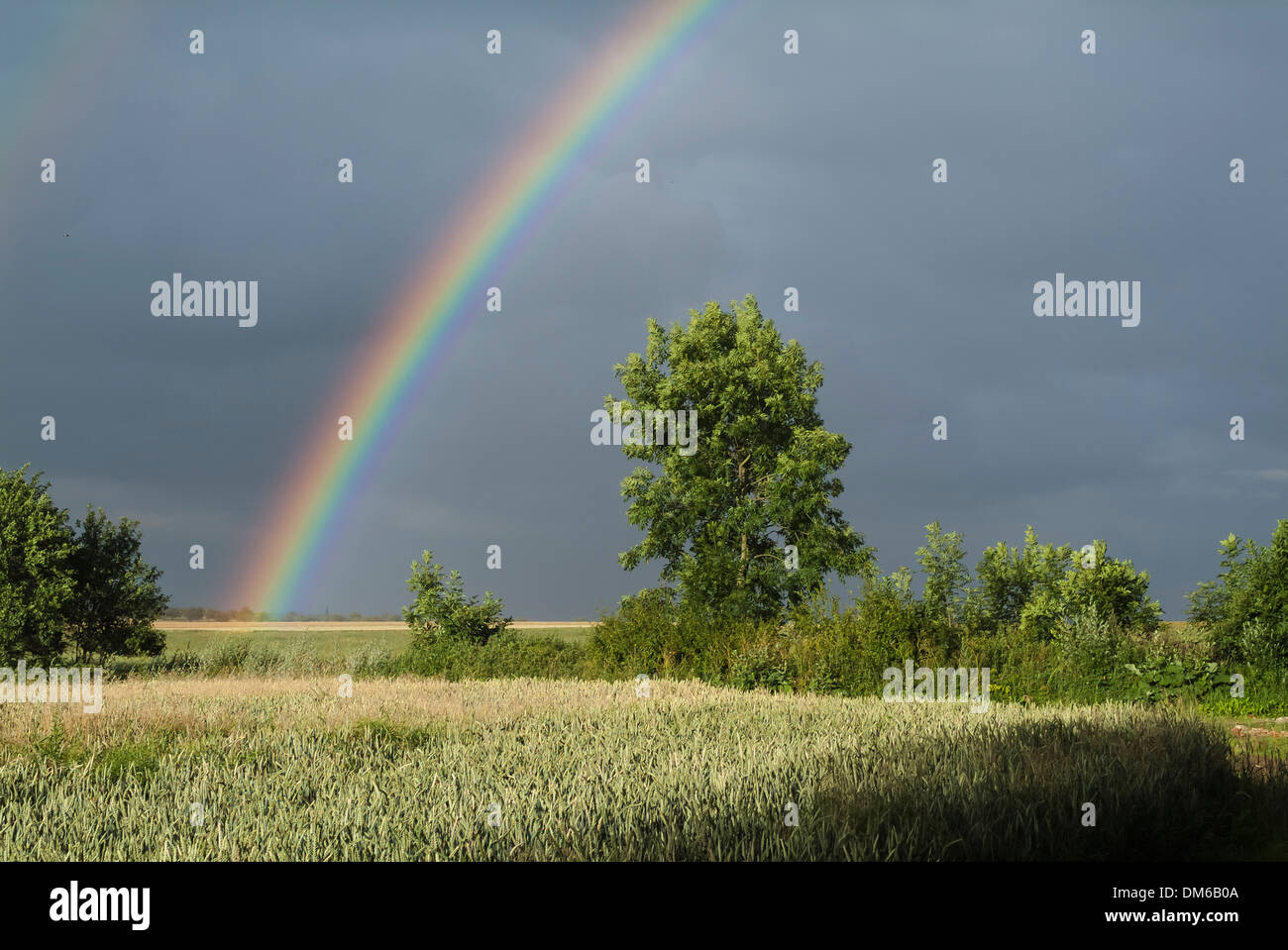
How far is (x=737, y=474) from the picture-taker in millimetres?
34000

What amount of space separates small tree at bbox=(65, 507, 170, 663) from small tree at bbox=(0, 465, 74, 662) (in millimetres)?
690

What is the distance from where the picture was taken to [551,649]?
1171 inches

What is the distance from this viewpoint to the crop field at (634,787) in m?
6.59

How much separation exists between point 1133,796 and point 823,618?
610 inches

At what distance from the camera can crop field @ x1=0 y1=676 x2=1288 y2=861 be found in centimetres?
659

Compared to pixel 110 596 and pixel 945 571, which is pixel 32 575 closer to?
pixel 110 596

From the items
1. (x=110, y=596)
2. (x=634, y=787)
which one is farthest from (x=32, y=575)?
(x=634, y=787)

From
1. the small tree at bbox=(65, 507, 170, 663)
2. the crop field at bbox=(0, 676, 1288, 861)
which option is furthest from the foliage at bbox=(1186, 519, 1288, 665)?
the small tree at bbox=(65, 507, 170, 663)

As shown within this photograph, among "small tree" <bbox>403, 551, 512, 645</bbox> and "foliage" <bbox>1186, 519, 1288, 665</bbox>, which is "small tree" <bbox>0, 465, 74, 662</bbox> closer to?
"small tree" <bbox>403, 551, 512, 645</bbox>

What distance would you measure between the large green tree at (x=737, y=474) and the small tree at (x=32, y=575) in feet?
60.3

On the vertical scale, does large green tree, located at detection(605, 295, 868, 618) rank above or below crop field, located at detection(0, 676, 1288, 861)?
above
